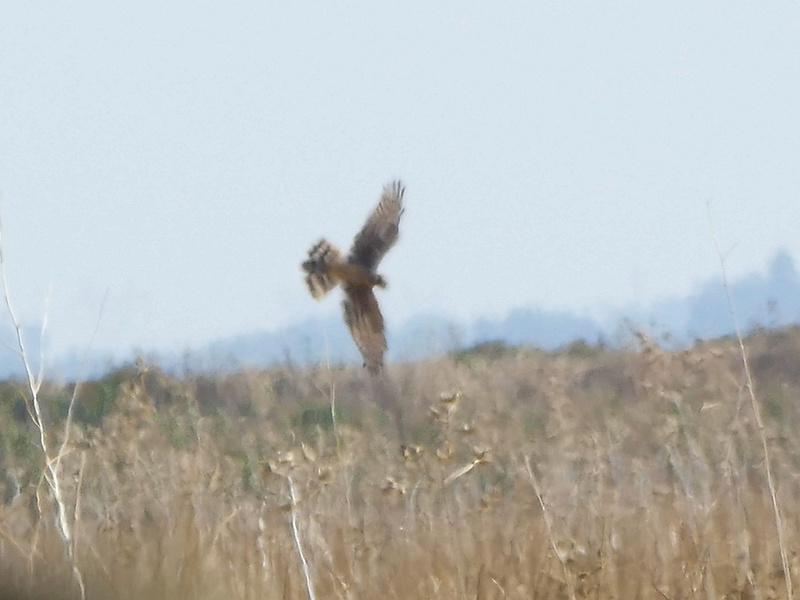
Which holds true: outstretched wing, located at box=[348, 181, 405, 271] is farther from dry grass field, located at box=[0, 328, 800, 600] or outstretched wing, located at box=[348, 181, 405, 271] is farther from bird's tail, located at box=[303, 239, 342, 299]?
dry grass field, located at box=[0, 328, 800, 600]

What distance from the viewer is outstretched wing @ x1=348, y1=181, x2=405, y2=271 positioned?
8.54 feet

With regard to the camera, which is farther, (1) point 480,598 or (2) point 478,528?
(2) point 478,528

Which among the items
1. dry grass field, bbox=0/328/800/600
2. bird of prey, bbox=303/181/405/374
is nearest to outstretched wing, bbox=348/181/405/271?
bird of prey, bbox=303/181/405/374

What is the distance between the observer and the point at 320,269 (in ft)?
8.16

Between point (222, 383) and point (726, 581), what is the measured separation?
9.79 metres

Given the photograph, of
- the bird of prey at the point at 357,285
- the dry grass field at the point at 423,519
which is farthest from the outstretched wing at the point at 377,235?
the dry grass field at the point at 423,519

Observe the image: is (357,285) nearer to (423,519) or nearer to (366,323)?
(366,323)

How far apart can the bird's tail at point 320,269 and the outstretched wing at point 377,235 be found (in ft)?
0.14

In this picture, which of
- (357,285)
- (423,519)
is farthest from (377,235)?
(423,519)

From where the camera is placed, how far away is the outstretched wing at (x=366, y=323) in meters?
2.45

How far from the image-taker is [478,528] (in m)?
4.34

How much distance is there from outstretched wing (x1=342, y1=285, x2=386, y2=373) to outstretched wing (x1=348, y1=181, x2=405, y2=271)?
0.06 metres

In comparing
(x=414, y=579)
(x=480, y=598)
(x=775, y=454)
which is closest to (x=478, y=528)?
(x=414, y=579)

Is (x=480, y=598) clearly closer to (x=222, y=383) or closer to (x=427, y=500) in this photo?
(x=427, y=500)
